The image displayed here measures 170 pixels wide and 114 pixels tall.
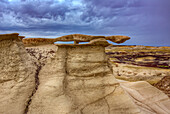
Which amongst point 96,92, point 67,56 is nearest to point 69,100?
point 96,92

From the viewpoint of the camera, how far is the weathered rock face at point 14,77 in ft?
11.9

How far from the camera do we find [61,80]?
4.25m

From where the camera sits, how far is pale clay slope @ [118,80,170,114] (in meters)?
6.24

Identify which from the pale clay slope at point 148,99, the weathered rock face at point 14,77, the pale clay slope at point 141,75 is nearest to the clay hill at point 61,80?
the weathered rock face at point 14,77

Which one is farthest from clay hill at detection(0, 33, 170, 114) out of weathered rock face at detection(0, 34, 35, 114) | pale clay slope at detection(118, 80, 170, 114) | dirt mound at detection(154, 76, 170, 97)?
dirt mound at detection(154, 76, 170, 97)

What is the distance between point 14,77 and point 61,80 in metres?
1.34

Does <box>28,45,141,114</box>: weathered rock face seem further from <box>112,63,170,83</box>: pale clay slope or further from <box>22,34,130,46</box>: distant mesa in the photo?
<box>112,63,170,83</box>: pale clay slope

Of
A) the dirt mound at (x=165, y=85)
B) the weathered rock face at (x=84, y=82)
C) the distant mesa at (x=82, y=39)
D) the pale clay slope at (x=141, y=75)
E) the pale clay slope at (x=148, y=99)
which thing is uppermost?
the distant mesa at (x=82, y=39)

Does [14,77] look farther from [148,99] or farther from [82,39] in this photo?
[148,99]

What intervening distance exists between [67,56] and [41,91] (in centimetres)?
141

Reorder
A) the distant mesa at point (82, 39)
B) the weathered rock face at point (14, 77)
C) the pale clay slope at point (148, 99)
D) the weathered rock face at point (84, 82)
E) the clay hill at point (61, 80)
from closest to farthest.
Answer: the weathered rock face at point (14, 77), the clay hill at point (61, 80), the weathered rock face at point (84, 82), the distant mesa at point (82, 39), the pale clay slope at point (148, 99)

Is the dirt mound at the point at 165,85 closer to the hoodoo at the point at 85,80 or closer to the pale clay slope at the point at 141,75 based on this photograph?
the pale clay slope at the point at 141,75

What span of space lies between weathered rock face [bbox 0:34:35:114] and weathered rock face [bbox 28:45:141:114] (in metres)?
0.38

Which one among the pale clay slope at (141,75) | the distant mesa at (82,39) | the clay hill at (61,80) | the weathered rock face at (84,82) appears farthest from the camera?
the pale clay slope at (141,75)
